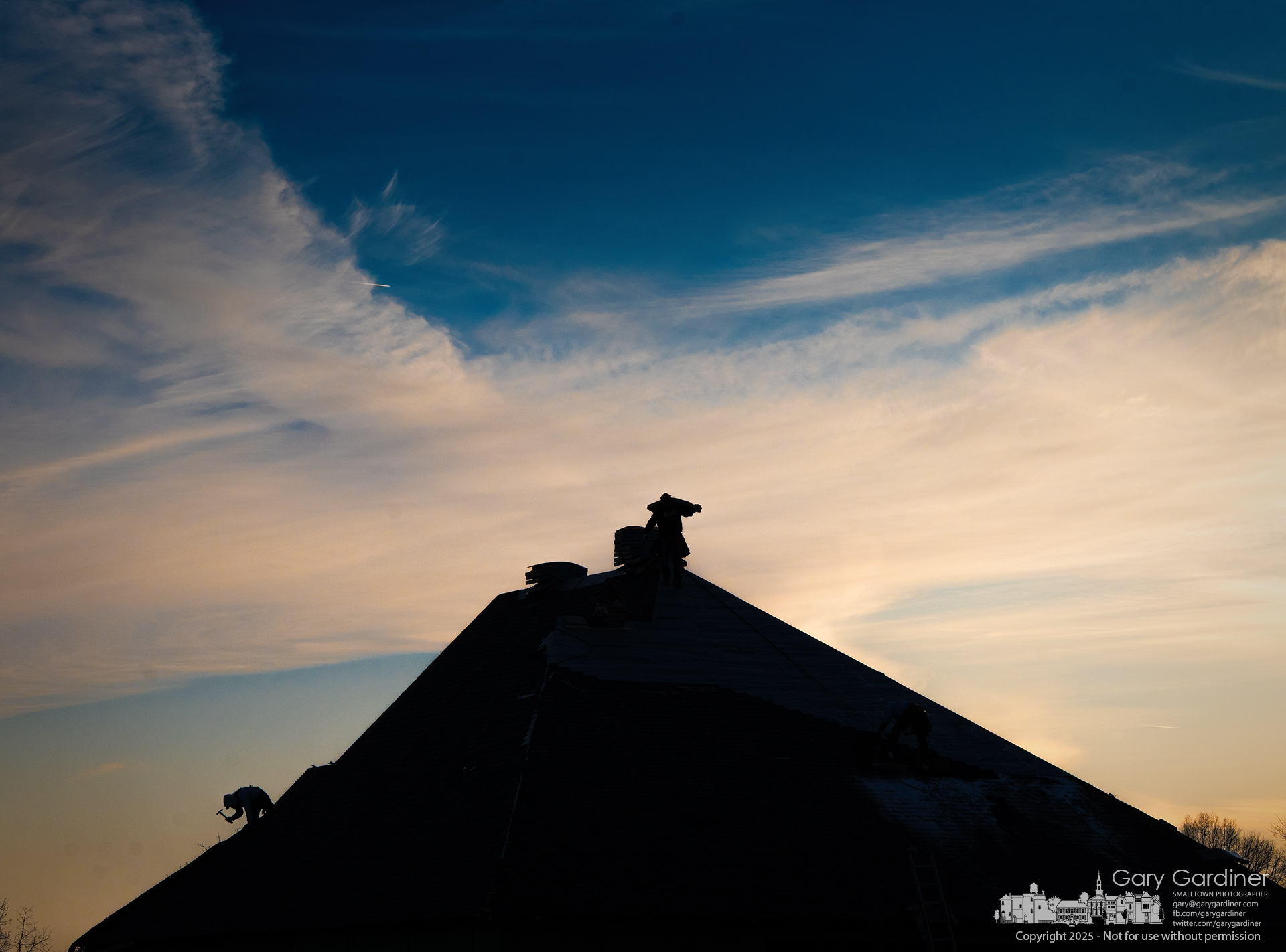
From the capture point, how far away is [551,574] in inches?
1224

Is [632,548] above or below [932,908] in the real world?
above

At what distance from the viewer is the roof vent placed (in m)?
30.9

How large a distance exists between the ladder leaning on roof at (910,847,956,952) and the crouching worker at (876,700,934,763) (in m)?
3.81

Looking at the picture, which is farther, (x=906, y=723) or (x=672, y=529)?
(x=672, y=529)

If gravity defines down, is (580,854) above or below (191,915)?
above

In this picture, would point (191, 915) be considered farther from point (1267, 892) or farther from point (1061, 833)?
point (1267, 892)

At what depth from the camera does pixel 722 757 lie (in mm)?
23625

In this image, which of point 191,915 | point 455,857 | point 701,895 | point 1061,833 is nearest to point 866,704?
point 1061,833

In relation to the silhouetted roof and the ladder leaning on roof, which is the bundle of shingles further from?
the ladder leaning on roof

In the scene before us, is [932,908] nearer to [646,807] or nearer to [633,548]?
[646,807]

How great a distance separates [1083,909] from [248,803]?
19.5 meters

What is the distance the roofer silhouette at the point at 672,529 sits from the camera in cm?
A: 2942

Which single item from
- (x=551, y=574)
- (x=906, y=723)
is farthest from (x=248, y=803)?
(x=906, y=723)

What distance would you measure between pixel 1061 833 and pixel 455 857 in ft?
44.8
